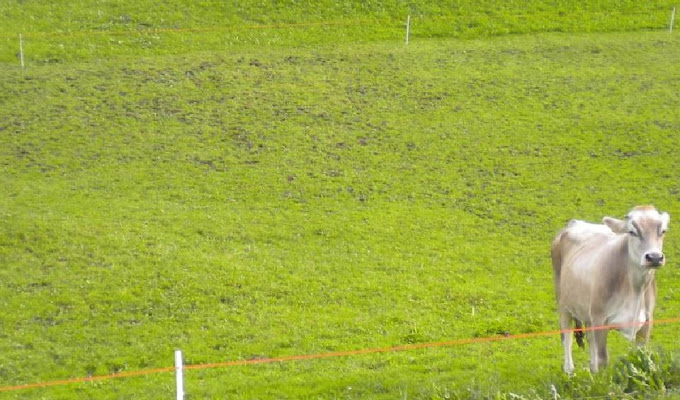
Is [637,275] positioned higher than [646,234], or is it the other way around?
[646,234]

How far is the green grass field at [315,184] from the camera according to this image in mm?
15828

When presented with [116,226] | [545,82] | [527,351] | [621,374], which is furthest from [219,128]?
[621,374]

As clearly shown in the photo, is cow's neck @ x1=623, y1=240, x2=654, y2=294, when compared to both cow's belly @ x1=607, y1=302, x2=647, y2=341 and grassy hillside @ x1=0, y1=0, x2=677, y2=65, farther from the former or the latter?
grassy hillside @ x1=0, y1=0, x2=677, y2=65

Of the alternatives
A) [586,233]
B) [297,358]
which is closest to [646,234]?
[586,233]

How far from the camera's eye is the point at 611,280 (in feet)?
39.1

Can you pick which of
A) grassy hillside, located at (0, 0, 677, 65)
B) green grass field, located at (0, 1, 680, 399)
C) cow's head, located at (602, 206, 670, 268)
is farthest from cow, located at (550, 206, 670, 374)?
grassy hillside, located at (0, 0, 677, 65)

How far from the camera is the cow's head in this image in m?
10.9

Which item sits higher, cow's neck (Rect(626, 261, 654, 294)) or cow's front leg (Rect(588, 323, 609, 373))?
cow's neck (Rect(626, 261, 654, 294))

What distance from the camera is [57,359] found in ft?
51.3

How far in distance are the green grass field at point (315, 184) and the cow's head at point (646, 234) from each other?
1.38 meters

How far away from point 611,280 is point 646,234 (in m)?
1.06

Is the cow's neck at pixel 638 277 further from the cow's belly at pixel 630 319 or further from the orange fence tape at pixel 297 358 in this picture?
the orange fence tape at pixel 297 358

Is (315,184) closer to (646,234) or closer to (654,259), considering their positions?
(646,234)

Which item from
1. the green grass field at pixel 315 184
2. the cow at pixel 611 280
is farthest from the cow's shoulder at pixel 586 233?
the green grass field at pixel 315 184
